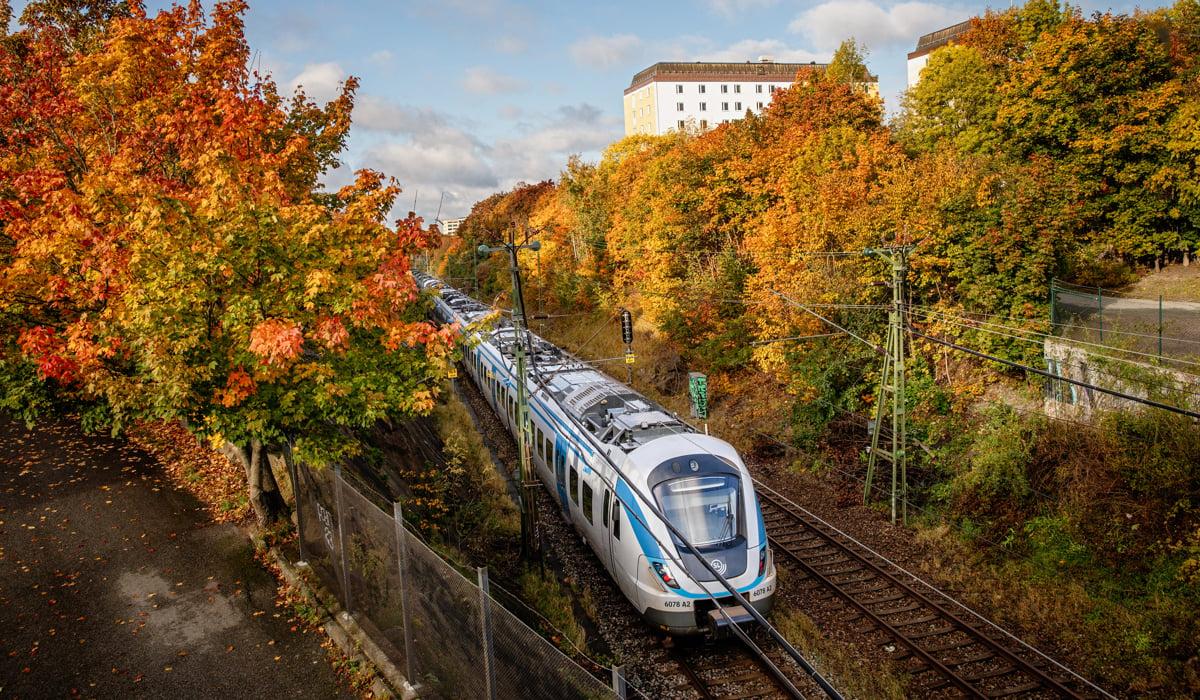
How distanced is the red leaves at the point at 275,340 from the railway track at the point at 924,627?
10.00m

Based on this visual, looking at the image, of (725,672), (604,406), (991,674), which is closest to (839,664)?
(725,672)

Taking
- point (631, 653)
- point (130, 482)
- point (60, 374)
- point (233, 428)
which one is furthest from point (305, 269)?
point (130, 482)

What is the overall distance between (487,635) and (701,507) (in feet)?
17.4

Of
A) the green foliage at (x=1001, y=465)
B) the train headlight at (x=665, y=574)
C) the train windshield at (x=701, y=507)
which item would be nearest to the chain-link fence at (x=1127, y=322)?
the green foliage at (x=1001, y=465)

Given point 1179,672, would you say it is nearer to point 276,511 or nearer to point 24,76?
point 276,511

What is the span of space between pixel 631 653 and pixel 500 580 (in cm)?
315

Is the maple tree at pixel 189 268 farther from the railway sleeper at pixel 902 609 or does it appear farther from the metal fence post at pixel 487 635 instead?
the railway sleeper at pixel 902 609

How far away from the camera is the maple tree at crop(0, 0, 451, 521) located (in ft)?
28.9

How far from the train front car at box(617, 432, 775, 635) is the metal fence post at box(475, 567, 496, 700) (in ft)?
13.6

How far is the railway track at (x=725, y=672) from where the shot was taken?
10.1m

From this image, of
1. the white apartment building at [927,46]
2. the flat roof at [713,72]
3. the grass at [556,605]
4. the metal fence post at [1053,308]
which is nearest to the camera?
the grass at [556,605]

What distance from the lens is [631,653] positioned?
1132 cm

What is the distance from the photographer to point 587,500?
531 inches

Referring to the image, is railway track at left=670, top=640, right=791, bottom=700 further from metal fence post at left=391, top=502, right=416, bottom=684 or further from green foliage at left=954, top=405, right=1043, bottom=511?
green foliage at left=954, top=405, right=1043, bottom=511
